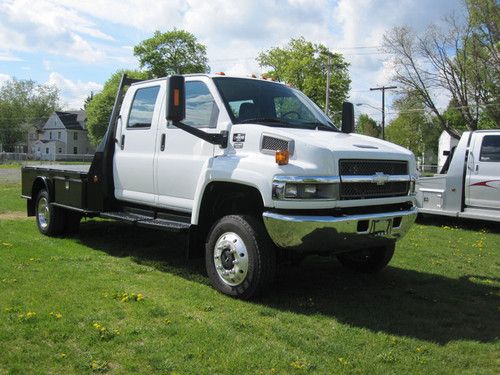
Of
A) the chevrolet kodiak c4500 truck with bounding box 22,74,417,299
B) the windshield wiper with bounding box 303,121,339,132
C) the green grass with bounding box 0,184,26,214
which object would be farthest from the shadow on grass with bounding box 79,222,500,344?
the green grass with bounding box 0,184,26,214

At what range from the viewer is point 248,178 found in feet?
17.3

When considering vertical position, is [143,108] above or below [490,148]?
above

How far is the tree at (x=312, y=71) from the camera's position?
5478 centimetres

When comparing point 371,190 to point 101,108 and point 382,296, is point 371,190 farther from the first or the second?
point 101,108

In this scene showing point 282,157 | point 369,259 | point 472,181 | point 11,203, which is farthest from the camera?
point 11,203

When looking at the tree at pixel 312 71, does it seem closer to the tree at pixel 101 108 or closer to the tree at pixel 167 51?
the tree at pixel 167 51

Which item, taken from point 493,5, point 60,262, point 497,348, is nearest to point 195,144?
point 60,262

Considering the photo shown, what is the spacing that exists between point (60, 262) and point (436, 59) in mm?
34594

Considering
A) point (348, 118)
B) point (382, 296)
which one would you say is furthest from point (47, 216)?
point (382, 296)

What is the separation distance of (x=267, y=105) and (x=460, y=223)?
25.7 feet

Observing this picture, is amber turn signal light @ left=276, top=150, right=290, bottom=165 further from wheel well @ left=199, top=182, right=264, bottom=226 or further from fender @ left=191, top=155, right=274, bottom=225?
wheel well @ left=199, top=182, right=264, bottom=226

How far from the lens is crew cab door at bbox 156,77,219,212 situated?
6117 millimetres

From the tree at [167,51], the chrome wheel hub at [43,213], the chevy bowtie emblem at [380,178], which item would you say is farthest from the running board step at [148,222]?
the tree at [167,51]

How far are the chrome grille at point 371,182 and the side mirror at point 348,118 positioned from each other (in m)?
1.21
